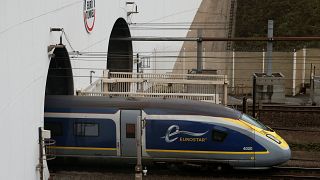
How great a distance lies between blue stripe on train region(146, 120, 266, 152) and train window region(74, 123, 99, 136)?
4.86 ft

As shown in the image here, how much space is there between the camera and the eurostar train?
46.5 feet

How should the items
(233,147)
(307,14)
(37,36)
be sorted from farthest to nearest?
(307,14) < (233,147) < (37,36)

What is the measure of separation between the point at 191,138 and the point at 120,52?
15306mm

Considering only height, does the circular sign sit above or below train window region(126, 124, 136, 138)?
above

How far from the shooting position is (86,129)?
578 inches

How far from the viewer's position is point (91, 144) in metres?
14.7

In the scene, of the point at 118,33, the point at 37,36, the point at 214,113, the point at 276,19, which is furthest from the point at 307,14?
the point at 37,36

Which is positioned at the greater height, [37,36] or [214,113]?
[37,36]

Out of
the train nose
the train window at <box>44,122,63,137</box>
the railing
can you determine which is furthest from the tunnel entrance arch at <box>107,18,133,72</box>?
the train nose

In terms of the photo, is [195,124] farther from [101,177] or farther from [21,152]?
[21,152]

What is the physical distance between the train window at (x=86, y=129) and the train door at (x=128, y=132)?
766 millimetres

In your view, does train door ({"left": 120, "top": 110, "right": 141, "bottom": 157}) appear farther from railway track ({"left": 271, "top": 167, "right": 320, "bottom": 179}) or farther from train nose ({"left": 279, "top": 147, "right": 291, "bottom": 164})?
railway track ({"left": 271, "top": 167, "right": 320, "bottom": 179})

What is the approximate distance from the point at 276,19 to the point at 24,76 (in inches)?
1350

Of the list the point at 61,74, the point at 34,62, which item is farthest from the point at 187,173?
the point at 61,74
